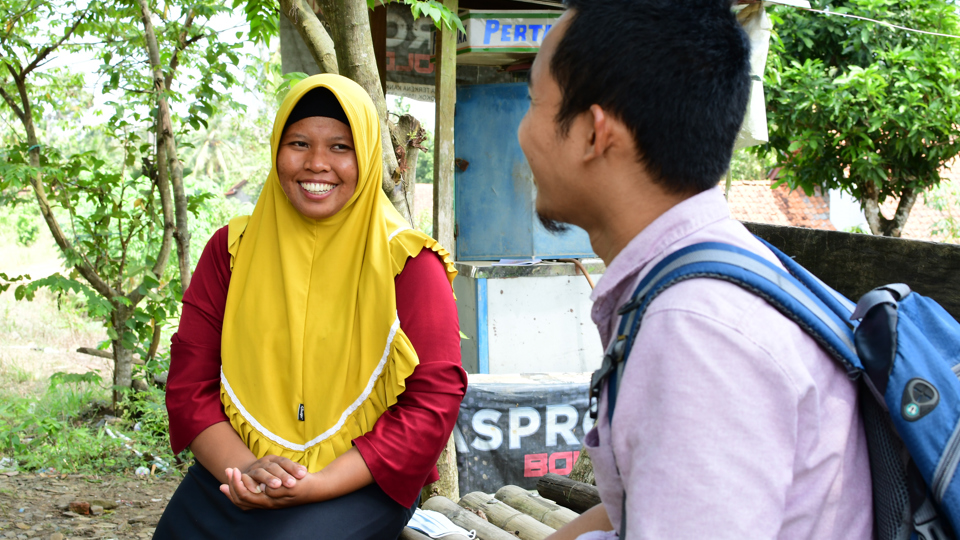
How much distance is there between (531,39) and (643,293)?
13.8 feet

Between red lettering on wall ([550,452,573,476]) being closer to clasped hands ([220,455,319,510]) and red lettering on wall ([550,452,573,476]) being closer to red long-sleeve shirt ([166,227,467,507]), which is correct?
red long-sleeve shirt ([166,227,467,507])

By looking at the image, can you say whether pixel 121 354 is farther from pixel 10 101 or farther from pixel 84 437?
pixel 10 101

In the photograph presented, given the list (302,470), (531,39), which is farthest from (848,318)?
(531,39)

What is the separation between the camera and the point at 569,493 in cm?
280

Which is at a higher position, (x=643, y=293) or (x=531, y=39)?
(x=531, y=39)

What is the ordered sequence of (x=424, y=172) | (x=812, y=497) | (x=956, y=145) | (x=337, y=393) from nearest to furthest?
(x=812, y=497) < (x=337, y=393) < (x=956, y=145) < (x=424, y=172)

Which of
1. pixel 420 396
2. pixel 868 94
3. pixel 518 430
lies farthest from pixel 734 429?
pixel 868 94

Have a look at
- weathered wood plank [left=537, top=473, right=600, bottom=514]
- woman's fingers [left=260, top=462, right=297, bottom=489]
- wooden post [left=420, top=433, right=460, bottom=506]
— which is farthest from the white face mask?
wooden post [left=420, top=433, right=460, bottom=506]

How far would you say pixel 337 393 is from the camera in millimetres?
2004

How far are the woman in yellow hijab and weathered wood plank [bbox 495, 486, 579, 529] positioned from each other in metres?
0.76

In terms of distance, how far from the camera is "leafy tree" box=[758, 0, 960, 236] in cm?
756

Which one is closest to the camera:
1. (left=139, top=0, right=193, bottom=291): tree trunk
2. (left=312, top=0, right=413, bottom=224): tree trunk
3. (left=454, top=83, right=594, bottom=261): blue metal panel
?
(left=312, top=0, right=413, bottom=224): tree trunk

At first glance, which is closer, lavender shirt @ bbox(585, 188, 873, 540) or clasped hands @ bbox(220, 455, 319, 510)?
lavender shirt @ bbox(585, 188, 873, 540)

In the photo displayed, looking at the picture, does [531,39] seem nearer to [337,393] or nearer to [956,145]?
[337,393]
